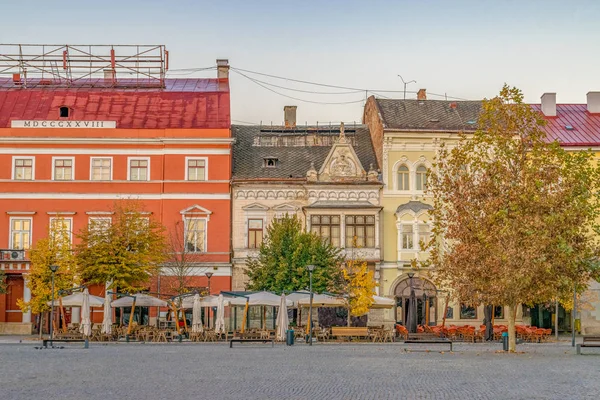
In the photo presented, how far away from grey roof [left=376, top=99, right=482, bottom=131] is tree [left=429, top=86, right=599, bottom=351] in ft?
64.1

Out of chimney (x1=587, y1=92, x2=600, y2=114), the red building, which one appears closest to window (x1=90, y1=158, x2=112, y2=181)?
the red building

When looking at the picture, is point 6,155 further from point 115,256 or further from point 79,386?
point 79,386

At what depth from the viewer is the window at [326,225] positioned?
5312 cm

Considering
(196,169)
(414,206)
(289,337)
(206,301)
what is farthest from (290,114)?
(289,337)

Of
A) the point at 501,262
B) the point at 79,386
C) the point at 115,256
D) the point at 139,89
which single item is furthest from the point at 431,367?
the point at 139,89

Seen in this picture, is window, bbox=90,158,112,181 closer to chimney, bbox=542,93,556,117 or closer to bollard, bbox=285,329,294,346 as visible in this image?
bollard, bbox=285,329,294,346

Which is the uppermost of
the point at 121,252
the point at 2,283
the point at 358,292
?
the point at 121,252

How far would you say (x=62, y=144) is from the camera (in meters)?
52.6

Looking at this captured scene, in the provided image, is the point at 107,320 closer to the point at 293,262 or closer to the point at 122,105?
the point at 293,262

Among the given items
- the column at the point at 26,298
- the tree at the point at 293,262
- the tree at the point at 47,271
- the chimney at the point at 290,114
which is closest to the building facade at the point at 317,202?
the tree at the point at 293,262

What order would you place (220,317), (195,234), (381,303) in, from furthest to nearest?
(195,234)
(381,303)
(220,317)

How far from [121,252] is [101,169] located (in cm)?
855

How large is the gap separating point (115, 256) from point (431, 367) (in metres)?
23.4

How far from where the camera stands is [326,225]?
53.2m
